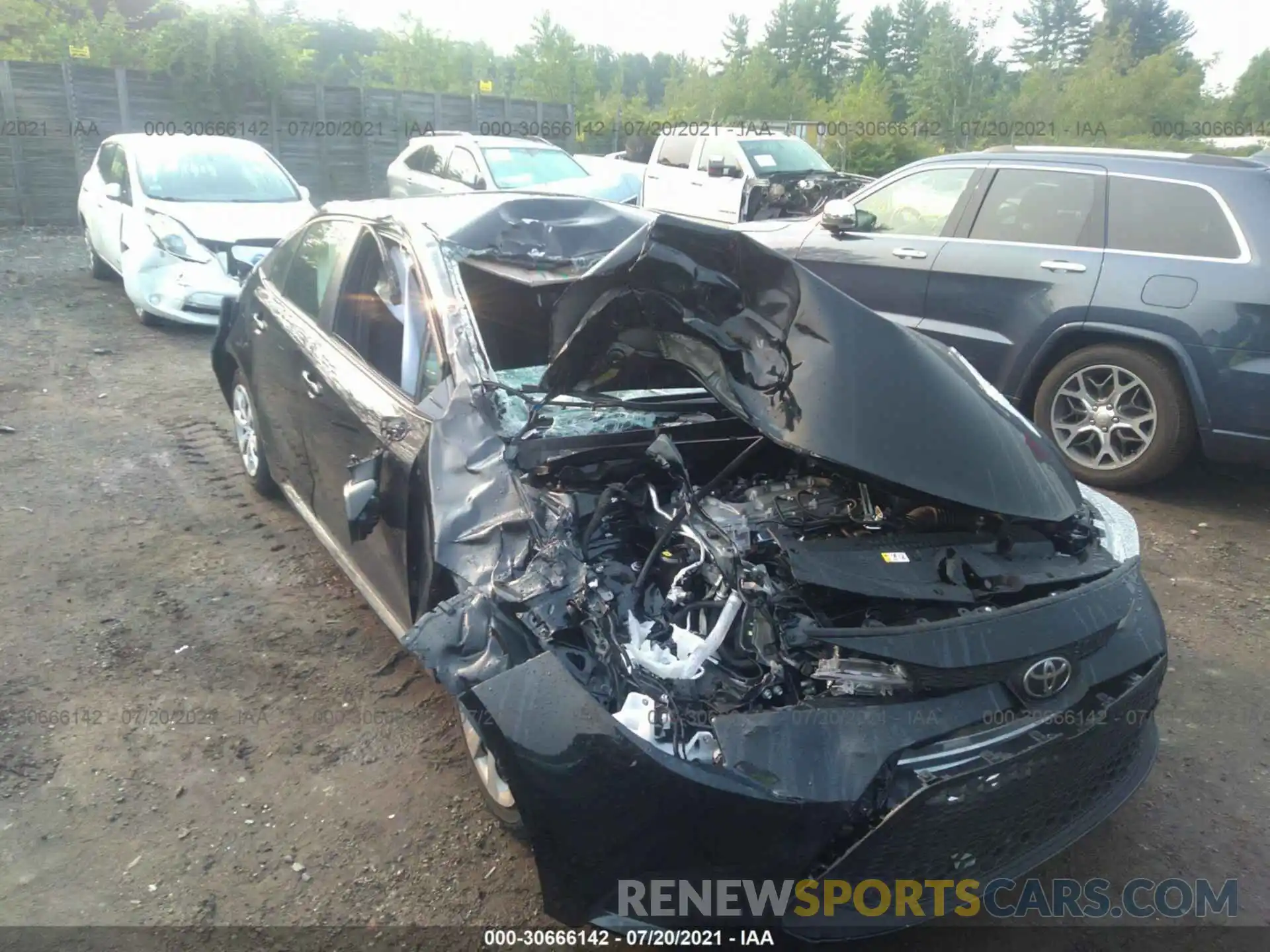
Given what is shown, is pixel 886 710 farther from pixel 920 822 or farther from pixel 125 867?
pixel 125 867

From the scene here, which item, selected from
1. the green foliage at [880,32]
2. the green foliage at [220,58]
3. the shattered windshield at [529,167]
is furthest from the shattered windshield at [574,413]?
the green foliage at [880,32]

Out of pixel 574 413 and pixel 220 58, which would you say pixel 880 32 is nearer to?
pixel 220 58

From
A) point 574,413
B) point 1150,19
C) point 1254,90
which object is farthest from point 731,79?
point 574,413

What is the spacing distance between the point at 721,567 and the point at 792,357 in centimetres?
71

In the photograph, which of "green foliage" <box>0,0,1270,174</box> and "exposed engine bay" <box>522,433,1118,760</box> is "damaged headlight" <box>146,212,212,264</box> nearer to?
"exposed engine bay" <box>522,433,1118,760</box>

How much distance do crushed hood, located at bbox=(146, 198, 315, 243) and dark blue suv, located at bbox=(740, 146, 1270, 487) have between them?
514 centimetres

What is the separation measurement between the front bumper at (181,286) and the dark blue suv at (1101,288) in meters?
5.32

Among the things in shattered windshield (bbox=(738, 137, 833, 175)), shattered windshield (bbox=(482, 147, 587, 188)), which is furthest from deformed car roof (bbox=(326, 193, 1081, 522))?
shattered windshield (bbox=(738, 137, 833, 175))

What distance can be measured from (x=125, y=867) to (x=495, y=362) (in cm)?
192

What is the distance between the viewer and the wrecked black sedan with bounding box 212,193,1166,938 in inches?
82.7

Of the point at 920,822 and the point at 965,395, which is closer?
the point at 920,822

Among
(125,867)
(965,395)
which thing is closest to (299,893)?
(125,867)

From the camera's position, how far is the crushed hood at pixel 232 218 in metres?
8.34

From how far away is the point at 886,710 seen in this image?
2.24 m
